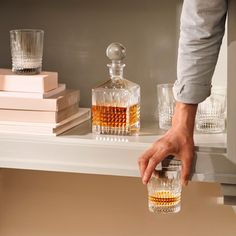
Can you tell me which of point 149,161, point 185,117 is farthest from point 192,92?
point 149,161

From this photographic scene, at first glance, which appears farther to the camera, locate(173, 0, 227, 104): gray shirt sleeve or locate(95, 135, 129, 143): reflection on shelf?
locate(95, 135, 129, 143): reflection on shelf

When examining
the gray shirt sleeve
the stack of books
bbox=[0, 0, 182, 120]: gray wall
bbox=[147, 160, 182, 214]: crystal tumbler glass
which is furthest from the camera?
bbox=[0, 0, 182, 120]: gray wall

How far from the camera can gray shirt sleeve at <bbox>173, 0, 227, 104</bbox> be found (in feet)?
4.73

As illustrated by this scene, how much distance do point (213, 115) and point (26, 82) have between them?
1.37 ft

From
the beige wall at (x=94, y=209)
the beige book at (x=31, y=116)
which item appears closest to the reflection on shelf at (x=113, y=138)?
the beige book at (x=31, y=116)

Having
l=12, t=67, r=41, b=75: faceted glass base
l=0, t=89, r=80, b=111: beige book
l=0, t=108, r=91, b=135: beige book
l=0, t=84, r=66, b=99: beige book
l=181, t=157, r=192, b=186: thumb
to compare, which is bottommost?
l=181, t=157, r=192, b=186: thumb

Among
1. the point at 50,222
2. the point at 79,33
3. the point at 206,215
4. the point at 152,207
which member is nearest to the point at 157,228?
the point at 206,215

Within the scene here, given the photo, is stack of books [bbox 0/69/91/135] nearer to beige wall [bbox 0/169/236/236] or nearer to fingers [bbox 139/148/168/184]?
fingers [bbox 139/148/168/184]

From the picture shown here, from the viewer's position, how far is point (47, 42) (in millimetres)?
1927

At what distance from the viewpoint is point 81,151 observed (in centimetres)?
161

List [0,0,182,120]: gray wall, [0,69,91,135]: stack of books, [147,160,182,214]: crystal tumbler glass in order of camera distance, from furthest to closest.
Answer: [0,0,182,120]: gray wall, [0,69,91,135]: stack of books, [147,160,182,214]: crystal tumbler glass

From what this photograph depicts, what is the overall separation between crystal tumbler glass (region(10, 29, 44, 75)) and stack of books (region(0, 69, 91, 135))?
0.03 meters

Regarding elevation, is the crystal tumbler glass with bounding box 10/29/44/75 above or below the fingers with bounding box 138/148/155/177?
above

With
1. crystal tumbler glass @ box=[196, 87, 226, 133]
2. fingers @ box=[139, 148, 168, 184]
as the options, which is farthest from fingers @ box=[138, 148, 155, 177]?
crystal tumbler glass @ box=[196, 87, 226, 133]
